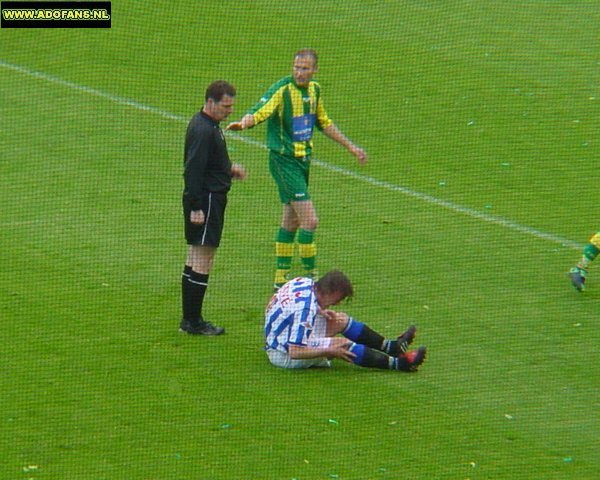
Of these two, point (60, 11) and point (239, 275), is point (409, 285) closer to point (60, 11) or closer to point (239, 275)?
point (239, 275)

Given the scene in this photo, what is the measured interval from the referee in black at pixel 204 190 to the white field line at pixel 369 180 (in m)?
3.51

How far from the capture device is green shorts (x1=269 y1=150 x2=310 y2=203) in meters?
9.23

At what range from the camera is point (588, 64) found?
15.5 m

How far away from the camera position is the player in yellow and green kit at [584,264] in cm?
949

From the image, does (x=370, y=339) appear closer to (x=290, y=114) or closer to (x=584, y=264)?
(x=290, y=114)

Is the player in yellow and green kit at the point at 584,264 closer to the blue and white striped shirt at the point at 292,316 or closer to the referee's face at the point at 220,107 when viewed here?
the blue and white striped shirt at the point at 292,316

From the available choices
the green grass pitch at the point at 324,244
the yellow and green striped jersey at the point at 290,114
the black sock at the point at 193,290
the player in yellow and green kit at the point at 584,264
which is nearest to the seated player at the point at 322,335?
the green grass pitch at the point at 324,244

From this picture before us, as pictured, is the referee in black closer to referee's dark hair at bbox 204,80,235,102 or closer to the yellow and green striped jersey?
referee's dark hair at bbox 204,80,235,102

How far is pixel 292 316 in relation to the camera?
7922mm

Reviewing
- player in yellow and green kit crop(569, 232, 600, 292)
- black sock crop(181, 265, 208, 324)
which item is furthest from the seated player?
player in yellow and green kit crop(569, 232, 600, 292)

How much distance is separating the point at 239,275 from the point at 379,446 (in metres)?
3.16

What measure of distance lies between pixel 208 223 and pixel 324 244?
8.00 ft

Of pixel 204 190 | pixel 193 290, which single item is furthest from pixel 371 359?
pixel 204 190

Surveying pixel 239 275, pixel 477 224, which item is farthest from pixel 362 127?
pixel 239 275
